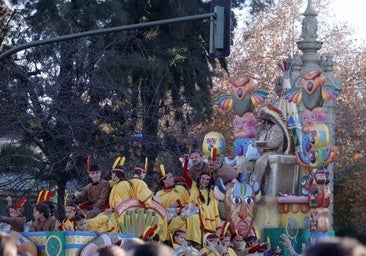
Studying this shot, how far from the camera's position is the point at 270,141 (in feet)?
69.7

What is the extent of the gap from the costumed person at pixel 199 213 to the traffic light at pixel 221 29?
174 inches

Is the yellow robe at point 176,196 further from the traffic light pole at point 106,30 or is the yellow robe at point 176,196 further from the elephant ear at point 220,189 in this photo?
the traffic light pole at point 106,30

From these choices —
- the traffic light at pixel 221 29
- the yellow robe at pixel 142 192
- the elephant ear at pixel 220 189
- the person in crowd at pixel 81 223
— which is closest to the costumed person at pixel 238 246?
the elephant ear at pixel 220 189

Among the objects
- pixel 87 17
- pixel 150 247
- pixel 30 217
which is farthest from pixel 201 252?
pixel 150 247

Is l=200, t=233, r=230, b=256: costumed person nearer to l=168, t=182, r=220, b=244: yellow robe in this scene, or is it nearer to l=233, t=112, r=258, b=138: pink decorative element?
l=168, t=182, r=220, b=244: yellow robe

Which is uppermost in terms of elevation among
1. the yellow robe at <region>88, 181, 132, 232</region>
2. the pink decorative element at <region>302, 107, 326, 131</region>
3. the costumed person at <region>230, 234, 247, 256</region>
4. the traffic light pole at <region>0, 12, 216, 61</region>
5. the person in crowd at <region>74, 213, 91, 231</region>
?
the traffic light pole at <region>0, 12, 216, 61</region>

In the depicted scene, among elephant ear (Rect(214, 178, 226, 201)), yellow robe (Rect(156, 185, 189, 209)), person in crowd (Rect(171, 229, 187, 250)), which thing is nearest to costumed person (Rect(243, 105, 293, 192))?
elephant ear (Rect(214, 178, 226, 201))

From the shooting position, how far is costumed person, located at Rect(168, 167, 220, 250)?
59.3ft

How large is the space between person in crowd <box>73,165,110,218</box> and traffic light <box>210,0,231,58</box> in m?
3.91

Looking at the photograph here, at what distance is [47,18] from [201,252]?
1035cm

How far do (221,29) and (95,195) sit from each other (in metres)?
4.48

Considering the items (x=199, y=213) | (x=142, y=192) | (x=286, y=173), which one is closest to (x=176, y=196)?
(x=199, y=213)

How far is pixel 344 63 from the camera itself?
44.0 meters

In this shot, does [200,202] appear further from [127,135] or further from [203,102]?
[203,102]
